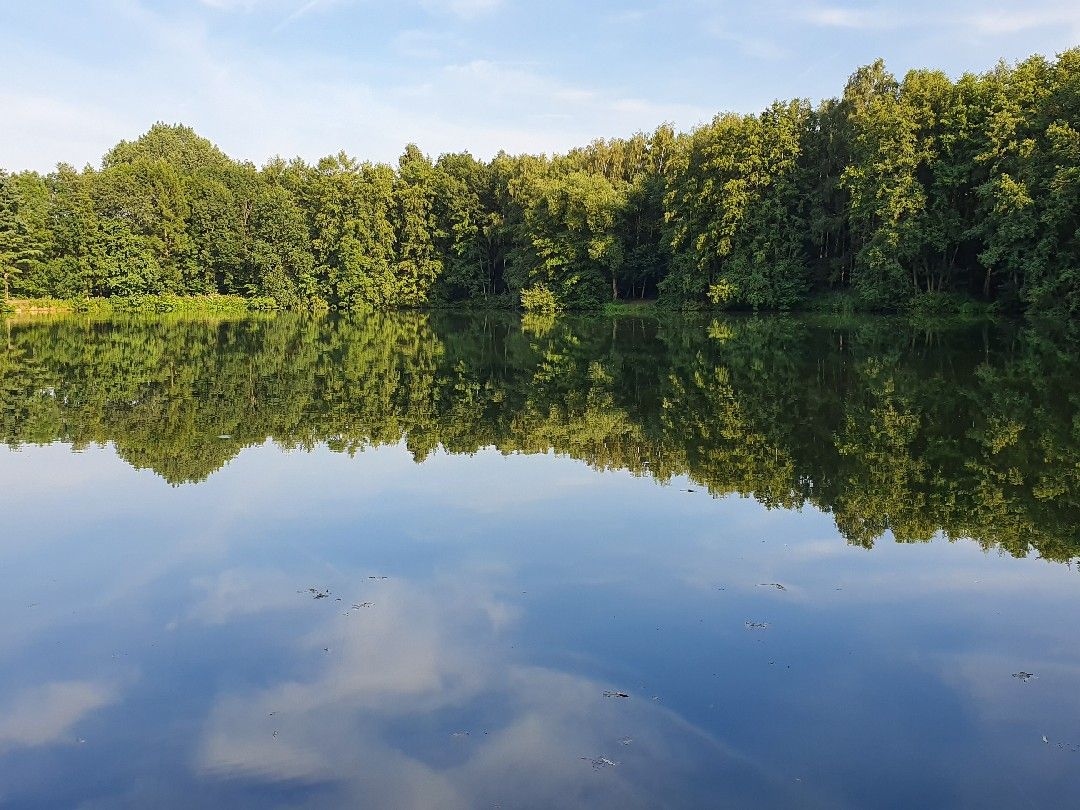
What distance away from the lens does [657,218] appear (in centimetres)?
6369

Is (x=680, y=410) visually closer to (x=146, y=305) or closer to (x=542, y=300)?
(x=542, y=300)

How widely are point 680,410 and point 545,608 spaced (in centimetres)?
1126

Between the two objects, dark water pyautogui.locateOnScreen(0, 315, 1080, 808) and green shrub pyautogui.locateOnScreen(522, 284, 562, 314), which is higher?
green shrub pyautogui.locateOnScreen(522, 284, 562, 314)

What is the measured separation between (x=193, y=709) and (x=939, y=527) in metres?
8.46

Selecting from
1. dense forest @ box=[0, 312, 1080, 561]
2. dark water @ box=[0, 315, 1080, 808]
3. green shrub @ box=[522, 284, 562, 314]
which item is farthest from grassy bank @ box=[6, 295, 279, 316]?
dark water @ box=[0, 315, 1080, 808]

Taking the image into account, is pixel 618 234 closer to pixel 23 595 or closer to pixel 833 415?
pixel 833 415

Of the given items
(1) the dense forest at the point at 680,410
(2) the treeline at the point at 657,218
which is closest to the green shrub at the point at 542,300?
(2) the treeline at the point at 657,218

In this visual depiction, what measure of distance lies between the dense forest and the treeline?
8.84 metres

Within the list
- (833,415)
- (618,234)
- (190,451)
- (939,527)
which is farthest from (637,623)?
(618,234)

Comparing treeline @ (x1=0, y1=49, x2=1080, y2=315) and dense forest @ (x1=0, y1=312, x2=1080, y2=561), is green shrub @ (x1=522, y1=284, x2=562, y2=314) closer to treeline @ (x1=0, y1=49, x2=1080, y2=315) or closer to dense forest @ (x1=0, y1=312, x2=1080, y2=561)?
treeline @ (x1=0, y1=49, x2=1080, y2=315)

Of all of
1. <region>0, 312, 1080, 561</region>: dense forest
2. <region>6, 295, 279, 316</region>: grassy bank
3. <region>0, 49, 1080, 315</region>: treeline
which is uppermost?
<region>0, 49, 1080, 315</region>: treeline

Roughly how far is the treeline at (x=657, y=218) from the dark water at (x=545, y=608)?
28.0 m

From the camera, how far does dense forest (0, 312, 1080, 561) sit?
11.8 metres

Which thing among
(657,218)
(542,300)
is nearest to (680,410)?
(542,300)
